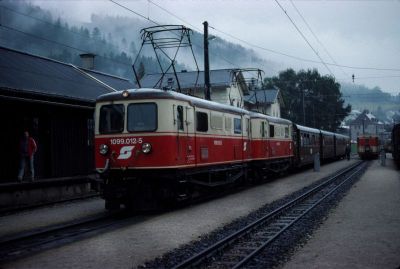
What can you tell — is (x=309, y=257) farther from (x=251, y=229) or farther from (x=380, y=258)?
(x=251, y=229)

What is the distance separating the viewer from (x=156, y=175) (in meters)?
12.8

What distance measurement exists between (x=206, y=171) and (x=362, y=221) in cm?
545

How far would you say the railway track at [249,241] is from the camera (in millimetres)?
7844

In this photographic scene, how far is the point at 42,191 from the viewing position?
1625 centimetres

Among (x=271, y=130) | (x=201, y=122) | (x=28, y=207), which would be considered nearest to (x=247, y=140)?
(x=271, y=130)

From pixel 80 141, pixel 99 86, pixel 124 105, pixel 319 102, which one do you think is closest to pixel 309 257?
pixel 124 105

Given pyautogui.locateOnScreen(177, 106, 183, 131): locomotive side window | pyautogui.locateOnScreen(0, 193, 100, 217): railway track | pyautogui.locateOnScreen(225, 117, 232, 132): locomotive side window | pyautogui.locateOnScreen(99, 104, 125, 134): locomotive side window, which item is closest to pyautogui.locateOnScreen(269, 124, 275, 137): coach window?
pyautogui.locateOnScreen(225, 117, 232, 132): locomotive side window

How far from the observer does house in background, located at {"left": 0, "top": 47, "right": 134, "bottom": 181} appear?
16328 mm

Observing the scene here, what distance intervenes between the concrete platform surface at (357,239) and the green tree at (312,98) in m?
66.7

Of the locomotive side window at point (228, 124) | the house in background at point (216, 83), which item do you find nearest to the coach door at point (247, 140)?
the locomotive side window at point (228, 124)

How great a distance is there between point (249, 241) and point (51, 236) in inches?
174

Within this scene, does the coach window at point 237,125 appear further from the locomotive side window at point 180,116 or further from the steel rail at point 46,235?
the steel rail at point 46,235

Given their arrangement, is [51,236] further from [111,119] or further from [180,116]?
[180,116]

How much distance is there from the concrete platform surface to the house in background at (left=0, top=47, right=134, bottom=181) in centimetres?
1066
